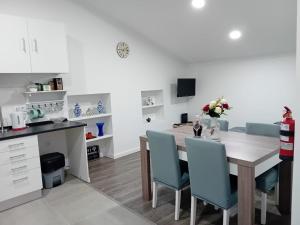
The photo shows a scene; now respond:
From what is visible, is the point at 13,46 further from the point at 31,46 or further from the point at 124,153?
the point at 124,153

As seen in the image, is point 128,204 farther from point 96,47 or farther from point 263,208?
point 96,47

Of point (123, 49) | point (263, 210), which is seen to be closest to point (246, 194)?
point (263, 210)

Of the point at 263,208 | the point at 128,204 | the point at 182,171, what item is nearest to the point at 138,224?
the point at 128,204

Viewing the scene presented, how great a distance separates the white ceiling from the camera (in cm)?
346

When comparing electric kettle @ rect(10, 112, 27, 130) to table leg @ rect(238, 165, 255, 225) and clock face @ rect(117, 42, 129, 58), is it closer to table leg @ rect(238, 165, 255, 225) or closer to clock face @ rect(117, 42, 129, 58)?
clock face @ rect(117, 42, 129, 58)

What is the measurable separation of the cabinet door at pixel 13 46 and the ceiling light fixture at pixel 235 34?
3.27 m

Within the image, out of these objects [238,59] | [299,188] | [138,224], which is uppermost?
[238,59]

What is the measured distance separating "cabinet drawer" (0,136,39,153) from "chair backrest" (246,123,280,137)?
8.96 feet

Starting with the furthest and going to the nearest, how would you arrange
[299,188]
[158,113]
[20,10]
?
[158,113] → [20,10] → [299,188]

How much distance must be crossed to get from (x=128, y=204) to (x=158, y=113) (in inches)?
124

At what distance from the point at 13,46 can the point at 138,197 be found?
251cm

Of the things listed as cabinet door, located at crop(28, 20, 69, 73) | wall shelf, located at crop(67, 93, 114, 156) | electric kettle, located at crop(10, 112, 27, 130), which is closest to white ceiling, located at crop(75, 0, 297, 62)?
cabinet door, located at crop(28, 20, 69, 73)

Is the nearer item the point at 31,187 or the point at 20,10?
the point at 31,187

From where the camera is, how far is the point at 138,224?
2.45 metres
